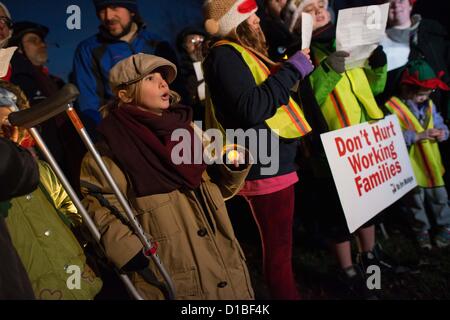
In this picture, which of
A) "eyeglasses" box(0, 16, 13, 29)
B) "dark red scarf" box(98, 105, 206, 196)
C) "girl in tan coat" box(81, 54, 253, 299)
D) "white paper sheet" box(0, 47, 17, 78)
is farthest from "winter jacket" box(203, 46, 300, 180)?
"eyeglasses" box(0, 16, 13, 29)

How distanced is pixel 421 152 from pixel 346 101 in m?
1.22

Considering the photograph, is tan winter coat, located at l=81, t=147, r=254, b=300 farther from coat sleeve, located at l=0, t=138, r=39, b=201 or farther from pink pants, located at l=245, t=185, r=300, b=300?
coat sleeve, located at l=0, t=138, r=39, b=201

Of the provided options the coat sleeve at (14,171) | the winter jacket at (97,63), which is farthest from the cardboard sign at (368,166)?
the coat sleeve at (14,171)

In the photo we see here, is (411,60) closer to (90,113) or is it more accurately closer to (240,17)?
(240,17)

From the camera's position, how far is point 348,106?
2.87 m

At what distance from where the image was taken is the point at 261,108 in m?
2.24

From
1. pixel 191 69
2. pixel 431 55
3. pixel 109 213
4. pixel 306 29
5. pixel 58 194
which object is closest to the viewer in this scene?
pixel 109 213

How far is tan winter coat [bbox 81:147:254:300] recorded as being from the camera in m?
2.01

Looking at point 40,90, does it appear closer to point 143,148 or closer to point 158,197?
point 143,148

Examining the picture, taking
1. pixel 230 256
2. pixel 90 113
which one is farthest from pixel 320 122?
pixel 90 113

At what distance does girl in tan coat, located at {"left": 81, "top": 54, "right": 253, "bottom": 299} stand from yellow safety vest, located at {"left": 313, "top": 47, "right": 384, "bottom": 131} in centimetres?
101

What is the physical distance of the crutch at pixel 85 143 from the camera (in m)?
1.67
